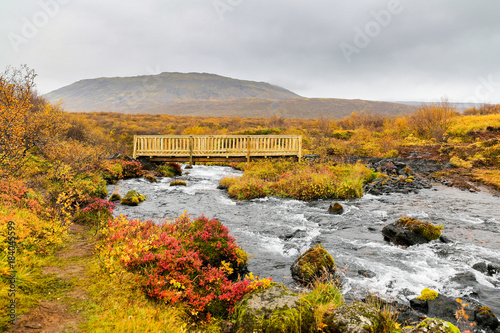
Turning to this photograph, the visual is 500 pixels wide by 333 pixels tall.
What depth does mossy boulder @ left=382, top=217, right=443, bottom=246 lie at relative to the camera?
26.0 ft

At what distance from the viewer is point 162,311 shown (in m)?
4.23

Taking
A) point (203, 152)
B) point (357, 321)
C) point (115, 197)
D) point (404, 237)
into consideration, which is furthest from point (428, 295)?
point (203, 152)

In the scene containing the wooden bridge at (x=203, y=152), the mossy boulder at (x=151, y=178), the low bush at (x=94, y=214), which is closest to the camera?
the low bush at (x=94, y=214)

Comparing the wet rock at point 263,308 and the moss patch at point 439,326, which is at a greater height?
the moss patch at point 439,326

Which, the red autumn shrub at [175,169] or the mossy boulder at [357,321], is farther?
the red autumn shrub at [175,169]

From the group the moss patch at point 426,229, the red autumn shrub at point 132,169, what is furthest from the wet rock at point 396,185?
the red autumn shrub at point 132,169

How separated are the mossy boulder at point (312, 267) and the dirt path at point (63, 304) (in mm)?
3978

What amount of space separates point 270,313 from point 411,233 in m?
6.06

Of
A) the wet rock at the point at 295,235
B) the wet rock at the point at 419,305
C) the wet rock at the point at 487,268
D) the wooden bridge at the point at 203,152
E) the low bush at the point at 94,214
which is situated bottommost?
the wet rock at the point at 295,235

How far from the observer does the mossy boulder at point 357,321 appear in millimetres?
3641

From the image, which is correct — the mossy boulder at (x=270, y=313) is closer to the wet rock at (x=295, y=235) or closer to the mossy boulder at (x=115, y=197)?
the wet rock at (x=295, y=235)

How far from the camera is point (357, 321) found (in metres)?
3.70

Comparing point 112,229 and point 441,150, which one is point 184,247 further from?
point 441,150

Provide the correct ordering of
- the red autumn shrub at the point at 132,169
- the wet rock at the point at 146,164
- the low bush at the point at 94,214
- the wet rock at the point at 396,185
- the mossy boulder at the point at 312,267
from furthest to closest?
the wet rock at the point at 146,164 → the red autumn shrub at the point at 132,169 → the wet rock at the point at 396,185 → the low bush at the point at 94,214 → the mossy boulder at the point at 312,267
